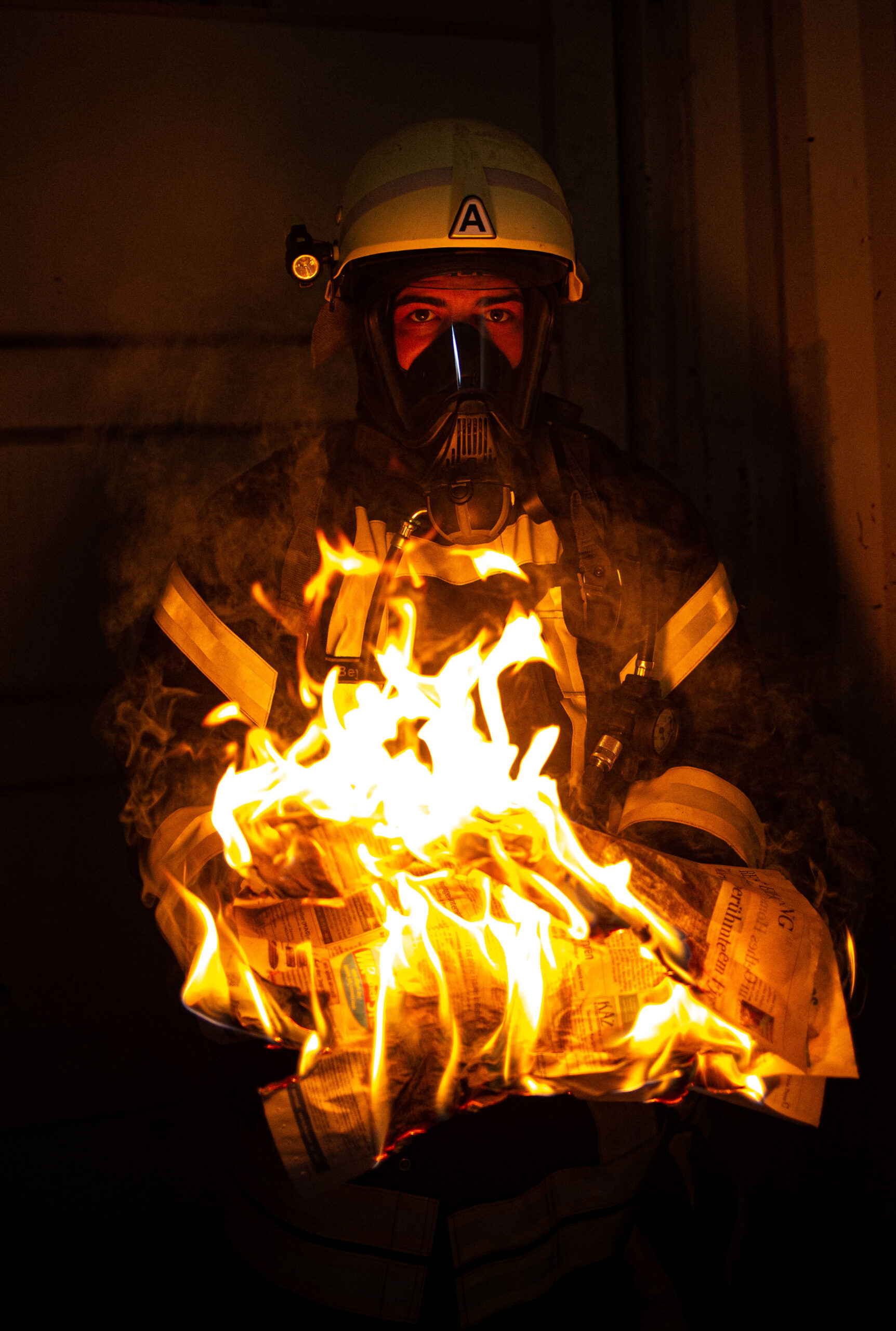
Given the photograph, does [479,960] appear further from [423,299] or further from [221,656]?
[423,299]

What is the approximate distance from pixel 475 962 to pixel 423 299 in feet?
4.08

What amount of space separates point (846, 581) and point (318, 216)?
5.55ft

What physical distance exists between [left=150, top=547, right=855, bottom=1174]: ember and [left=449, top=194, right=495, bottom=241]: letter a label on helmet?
3.38ft

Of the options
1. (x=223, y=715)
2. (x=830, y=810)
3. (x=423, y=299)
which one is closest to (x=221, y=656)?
(x=223, y=715)

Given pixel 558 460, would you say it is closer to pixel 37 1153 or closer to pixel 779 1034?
pixel 779 1034

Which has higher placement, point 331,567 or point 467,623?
point 331,567

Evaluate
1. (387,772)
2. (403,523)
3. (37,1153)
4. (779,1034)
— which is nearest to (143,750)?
(387,772)

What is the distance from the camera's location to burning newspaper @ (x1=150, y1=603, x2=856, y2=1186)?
119cm

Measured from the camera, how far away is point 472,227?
1.63 meters

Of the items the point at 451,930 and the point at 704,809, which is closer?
the point at 451,930

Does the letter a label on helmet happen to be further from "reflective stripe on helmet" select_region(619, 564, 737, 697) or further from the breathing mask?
"reflective stripe on helmet" select_region(619, 564, 737, 697)

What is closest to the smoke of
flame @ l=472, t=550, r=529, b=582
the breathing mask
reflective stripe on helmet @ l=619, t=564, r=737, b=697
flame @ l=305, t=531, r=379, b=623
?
reflective stripe on helmet @ l=619, t=564, r=737, b=697

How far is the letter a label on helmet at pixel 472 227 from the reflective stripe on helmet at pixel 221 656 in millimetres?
834

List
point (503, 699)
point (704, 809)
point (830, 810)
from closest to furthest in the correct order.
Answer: point (704, 809), point (503, 699), point (830, 810)
